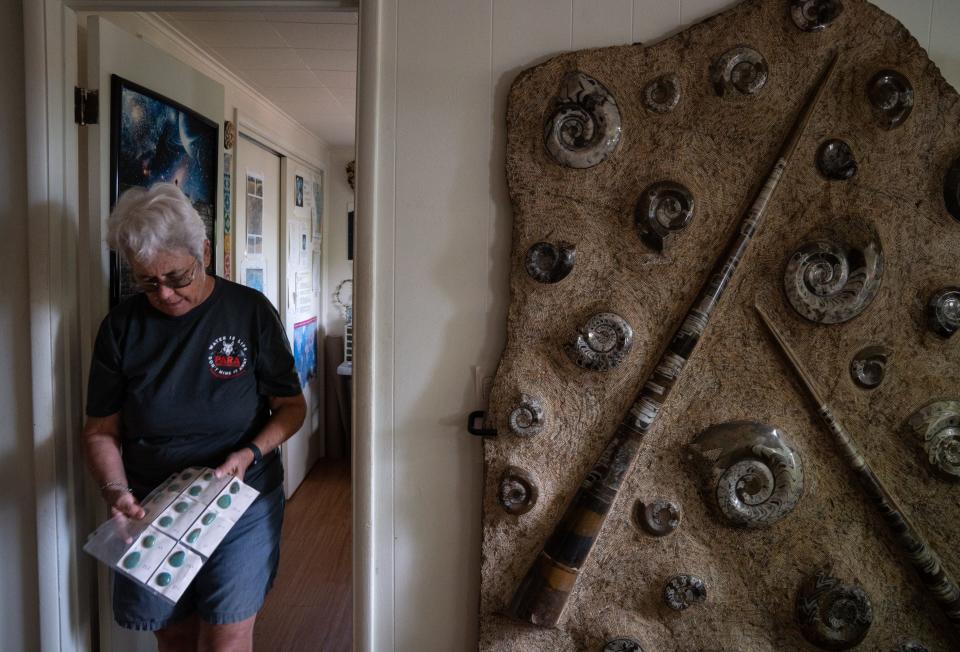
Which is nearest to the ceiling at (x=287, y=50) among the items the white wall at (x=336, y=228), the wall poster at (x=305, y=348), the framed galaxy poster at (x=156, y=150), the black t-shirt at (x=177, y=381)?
the framed galaxy poster at (x=156, y=150)

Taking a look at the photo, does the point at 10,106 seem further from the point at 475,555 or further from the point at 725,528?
the point at 725,528

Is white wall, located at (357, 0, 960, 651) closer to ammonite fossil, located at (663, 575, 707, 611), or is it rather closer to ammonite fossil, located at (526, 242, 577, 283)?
ammonite fossil, located at (526, 242, 577, 283)

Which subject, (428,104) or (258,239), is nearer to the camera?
(428,104)

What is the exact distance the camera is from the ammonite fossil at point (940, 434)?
3.61ft

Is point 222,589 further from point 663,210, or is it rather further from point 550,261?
point 663,210

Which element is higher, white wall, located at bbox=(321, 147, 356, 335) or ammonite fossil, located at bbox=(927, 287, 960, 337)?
white wall, located at bbox=(321, 147, 356, 335)

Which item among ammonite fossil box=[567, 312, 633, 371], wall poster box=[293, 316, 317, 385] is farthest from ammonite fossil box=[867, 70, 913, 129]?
wall poster box=[293, 316, 317, 385]

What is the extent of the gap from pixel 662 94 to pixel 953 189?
2.02 ft

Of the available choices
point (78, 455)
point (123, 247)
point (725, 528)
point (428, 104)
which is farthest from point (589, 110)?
point (78, 455)

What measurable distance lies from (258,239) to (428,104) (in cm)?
176

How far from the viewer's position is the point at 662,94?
110 centimetres

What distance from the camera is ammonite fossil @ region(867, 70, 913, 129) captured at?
107 centimetres

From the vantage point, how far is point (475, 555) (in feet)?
4.03

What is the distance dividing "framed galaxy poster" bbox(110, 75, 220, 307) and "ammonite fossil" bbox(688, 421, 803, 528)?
4.56 ft
